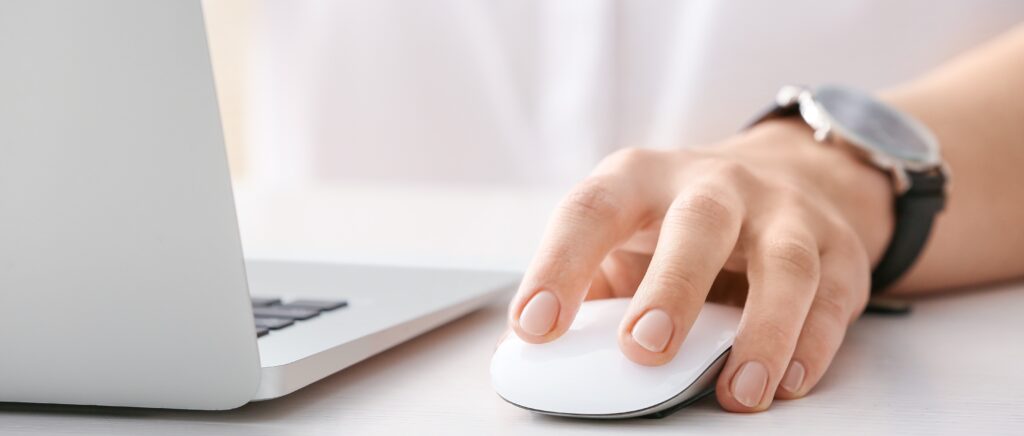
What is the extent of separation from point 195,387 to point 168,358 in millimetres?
16

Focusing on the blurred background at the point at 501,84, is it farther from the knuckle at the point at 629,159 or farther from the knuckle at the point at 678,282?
the knuckle at the point at 678,282

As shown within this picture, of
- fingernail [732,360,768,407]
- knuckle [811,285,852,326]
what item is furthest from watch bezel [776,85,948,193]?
fingernail [732,360,768,407]

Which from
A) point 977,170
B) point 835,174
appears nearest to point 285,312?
point 835,174

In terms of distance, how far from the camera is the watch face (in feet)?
2.09

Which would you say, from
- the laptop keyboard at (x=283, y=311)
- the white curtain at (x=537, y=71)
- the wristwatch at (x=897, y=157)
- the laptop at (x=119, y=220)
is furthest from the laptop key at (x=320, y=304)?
the white curtain at (x=537, y=71)

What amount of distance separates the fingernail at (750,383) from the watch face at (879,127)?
319 millimetres

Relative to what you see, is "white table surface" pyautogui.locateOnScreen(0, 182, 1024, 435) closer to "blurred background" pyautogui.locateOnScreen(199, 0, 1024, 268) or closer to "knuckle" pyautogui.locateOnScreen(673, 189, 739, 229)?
"knuckle" pyautogui.locateOnScreen(673, 189, 739, 229)

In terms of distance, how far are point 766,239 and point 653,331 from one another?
0.12 metres

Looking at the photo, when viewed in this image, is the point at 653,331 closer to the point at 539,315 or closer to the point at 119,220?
the point at 539,315

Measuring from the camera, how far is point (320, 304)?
1.58ft

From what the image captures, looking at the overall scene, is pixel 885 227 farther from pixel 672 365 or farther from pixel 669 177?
pixel 672 365

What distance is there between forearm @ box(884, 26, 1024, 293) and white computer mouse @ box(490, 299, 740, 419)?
347 millimetres

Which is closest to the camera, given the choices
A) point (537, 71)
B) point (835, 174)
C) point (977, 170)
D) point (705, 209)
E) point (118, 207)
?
point (118, 207)

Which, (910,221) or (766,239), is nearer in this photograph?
(766,239)
